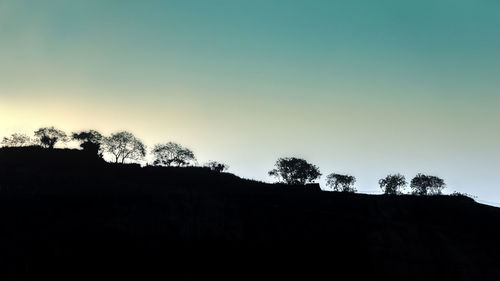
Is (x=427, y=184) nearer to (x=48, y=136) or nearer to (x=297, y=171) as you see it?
(x=297, y=171)

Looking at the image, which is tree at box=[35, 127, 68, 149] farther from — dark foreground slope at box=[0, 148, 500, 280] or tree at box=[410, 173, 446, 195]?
tree at box=[410, 173, 446, 195]

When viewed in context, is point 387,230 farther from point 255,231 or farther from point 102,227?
point 102,227

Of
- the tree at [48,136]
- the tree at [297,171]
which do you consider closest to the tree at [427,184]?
the tree at [297,171]

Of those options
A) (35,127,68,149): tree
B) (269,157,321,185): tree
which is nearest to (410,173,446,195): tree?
(269,157,321,185): tree

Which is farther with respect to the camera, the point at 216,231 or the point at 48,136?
the point at 48,136

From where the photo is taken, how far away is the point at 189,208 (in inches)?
1702

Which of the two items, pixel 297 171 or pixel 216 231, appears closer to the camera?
pixel 216 231

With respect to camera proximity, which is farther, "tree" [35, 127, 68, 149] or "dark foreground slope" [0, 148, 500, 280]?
"tree" [35, 127, 68, 149]

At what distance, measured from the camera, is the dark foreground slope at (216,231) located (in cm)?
3466

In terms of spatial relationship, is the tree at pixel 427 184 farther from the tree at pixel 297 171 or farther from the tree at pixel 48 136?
the tree at pixel 48 136

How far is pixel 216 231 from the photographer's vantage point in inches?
1642

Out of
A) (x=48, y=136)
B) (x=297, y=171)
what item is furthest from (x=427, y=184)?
(x=48, y=136)

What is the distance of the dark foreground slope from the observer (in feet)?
114

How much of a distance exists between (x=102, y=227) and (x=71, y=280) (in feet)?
21.4
